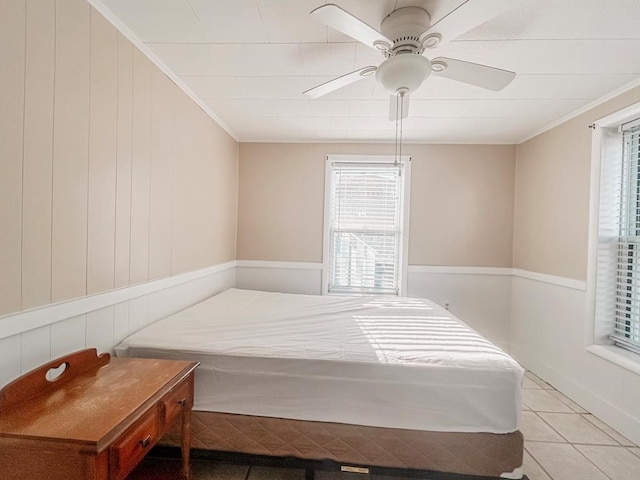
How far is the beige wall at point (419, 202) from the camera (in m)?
3.40

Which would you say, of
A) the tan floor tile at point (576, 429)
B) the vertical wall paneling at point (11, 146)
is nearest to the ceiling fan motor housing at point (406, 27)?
the vertical wall paneling at point (11, 146)

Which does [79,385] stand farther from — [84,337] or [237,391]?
[237,391]

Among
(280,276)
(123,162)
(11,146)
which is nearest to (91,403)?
(11,146)

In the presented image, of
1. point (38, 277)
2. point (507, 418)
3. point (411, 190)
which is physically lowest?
point (507, 418)

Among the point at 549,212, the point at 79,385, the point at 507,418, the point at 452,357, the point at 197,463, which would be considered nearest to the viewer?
the point at 79,385

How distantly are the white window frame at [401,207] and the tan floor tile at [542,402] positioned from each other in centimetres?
139

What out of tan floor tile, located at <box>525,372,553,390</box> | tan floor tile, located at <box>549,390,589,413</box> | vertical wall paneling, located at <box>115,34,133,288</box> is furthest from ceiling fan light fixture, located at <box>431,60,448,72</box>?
tan floor tile, located at <box>525,372,553,390</box>

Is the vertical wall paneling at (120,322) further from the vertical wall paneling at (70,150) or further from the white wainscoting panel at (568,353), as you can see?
the white wainscoting panel at (568,353)

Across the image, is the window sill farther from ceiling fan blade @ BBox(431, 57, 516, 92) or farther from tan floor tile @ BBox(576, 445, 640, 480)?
ceiling fan blade @ BBox(431, 57, 516, 92)

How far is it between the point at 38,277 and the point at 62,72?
0.85 metres

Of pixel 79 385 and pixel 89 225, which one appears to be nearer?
pixel 79 385

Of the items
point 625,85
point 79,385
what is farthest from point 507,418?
point 625,85

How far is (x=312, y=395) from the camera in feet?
4.92

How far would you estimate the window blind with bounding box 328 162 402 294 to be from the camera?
3.54m
